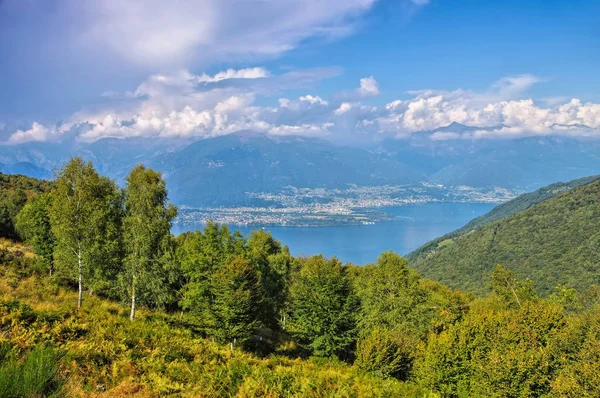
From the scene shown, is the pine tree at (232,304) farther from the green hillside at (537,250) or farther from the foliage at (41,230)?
the green hillside at (537,250)

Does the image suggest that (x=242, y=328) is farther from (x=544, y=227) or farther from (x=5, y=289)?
(x=544, y=227)

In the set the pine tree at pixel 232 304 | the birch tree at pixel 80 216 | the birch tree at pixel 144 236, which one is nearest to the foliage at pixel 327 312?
the pine tree at pixel 232 304

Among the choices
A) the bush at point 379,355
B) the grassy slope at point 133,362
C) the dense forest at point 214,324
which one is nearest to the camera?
the grassy slope at point 133,362

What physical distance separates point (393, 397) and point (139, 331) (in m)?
9.85

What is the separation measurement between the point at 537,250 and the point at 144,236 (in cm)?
13481

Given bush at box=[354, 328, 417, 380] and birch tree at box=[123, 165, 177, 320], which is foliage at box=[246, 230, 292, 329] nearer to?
birch tree at box=[123, 165, 177, 320]

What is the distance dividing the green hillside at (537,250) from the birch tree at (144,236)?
90.4 m

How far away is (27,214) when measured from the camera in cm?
2777

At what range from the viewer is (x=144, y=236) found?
745 inches

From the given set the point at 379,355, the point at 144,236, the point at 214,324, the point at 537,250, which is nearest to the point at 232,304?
the point at 214,324

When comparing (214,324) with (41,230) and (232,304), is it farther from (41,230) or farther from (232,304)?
(41,230)

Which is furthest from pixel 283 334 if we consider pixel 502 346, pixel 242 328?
pixel 502 346

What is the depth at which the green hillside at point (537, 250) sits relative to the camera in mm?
95688

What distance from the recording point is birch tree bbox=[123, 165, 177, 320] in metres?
19.0
